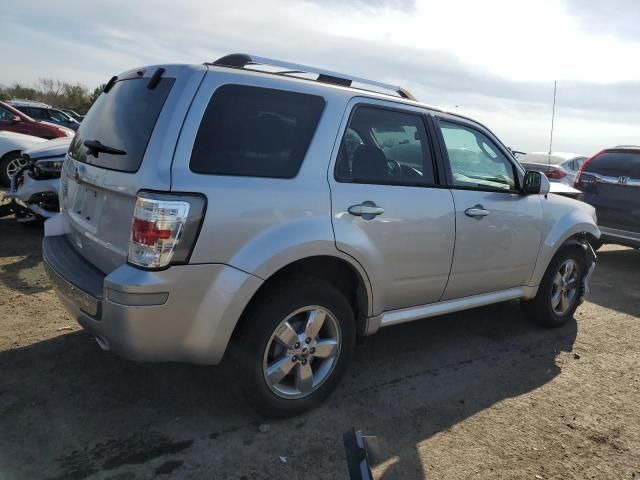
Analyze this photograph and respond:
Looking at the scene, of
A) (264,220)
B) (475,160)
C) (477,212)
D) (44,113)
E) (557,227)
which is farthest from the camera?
(44,113)

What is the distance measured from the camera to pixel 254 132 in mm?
2830

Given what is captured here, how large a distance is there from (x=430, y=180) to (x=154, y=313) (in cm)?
203

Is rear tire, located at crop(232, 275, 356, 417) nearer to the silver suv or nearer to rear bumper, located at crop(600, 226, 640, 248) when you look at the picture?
the silver suv

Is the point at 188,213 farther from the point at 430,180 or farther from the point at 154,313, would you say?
the point at 430,180

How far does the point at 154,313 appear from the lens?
2.54 metres

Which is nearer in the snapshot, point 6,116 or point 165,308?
point 165,308

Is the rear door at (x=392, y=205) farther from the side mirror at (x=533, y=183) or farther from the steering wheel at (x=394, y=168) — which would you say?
the side mirror at (x=533, y=183)

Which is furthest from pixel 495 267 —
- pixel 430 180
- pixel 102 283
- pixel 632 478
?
pixel 102 283

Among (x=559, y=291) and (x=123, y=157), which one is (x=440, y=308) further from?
(x=123, y=157)

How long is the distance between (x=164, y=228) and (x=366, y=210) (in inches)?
47.8

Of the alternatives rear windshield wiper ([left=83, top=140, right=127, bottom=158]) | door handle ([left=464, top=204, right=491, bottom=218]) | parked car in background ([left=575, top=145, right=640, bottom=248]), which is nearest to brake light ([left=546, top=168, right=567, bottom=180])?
parked car in background ([left=575, top=145, right=640, bottom=248])

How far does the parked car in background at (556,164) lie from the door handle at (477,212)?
745 centimetres

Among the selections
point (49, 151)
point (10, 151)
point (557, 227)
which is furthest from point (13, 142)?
point (557, 227)

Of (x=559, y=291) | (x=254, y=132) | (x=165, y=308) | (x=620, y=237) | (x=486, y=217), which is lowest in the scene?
(x=559, y=291)
